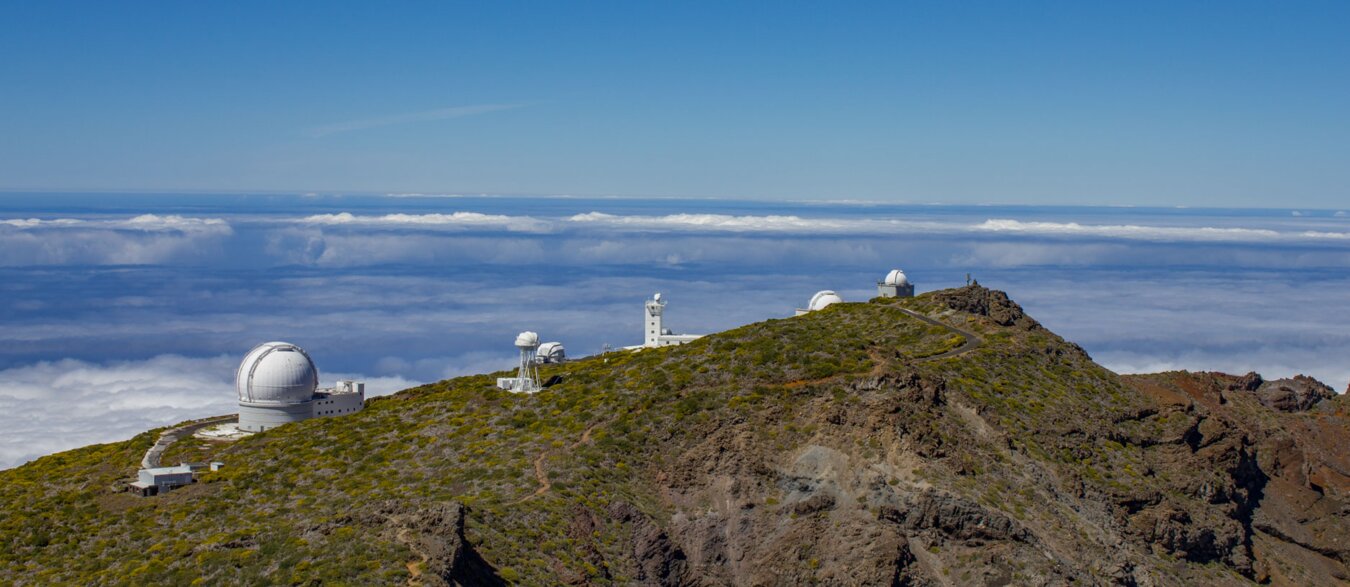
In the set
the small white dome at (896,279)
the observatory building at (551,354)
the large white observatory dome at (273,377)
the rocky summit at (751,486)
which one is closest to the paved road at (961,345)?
the rocky summit at (751,486)

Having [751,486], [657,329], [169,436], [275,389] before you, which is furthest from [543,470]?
[657,329]

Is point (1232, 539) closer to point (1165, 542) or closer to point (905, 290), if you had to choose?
point (1165, 542)

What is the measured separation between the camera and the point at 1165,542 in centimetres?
4191

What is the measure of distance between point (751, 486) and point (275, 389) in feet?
83.5

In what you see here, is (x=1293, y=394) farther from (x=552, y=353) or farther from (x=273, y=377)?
(x=273, y=377)

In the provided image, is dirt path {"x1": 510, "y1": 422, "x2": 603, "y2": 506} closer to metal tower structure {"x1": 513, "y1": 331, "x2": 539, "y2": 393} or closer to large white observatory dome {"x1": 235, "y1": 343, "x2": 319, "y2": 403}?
metal tower structure {"x1": 513, "y1": 331, "x2": 539, "y2": 393}

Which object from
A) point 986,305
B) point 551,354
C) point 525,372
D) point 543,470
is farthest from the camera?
point 551,354

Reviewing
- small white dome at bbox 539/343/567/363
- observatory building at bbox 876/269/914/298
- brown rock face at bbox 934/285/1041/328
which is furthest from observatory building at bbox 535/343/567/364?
brown rock face at bbox 934/285/1041/328

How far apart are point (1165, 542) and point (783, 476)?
13569mm

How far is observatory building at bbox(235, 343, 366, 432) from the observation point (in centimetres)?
5503

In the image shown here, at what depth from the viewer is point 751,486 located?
132ft

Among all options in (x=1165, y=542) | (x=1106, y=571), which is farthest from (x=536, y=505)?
(x=1165, y=542)

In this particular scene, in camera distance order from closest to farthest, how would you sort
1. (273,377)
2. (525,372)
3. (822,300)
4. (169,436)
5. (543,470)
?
1. (543,470)
2. (525,372)
3. (169,436)
4. (273,377)
5. (822,300)

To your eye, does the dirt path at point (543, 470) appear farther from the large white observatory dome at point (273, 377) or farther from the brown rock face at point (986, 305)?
the brown rock face at point (986, 305)
